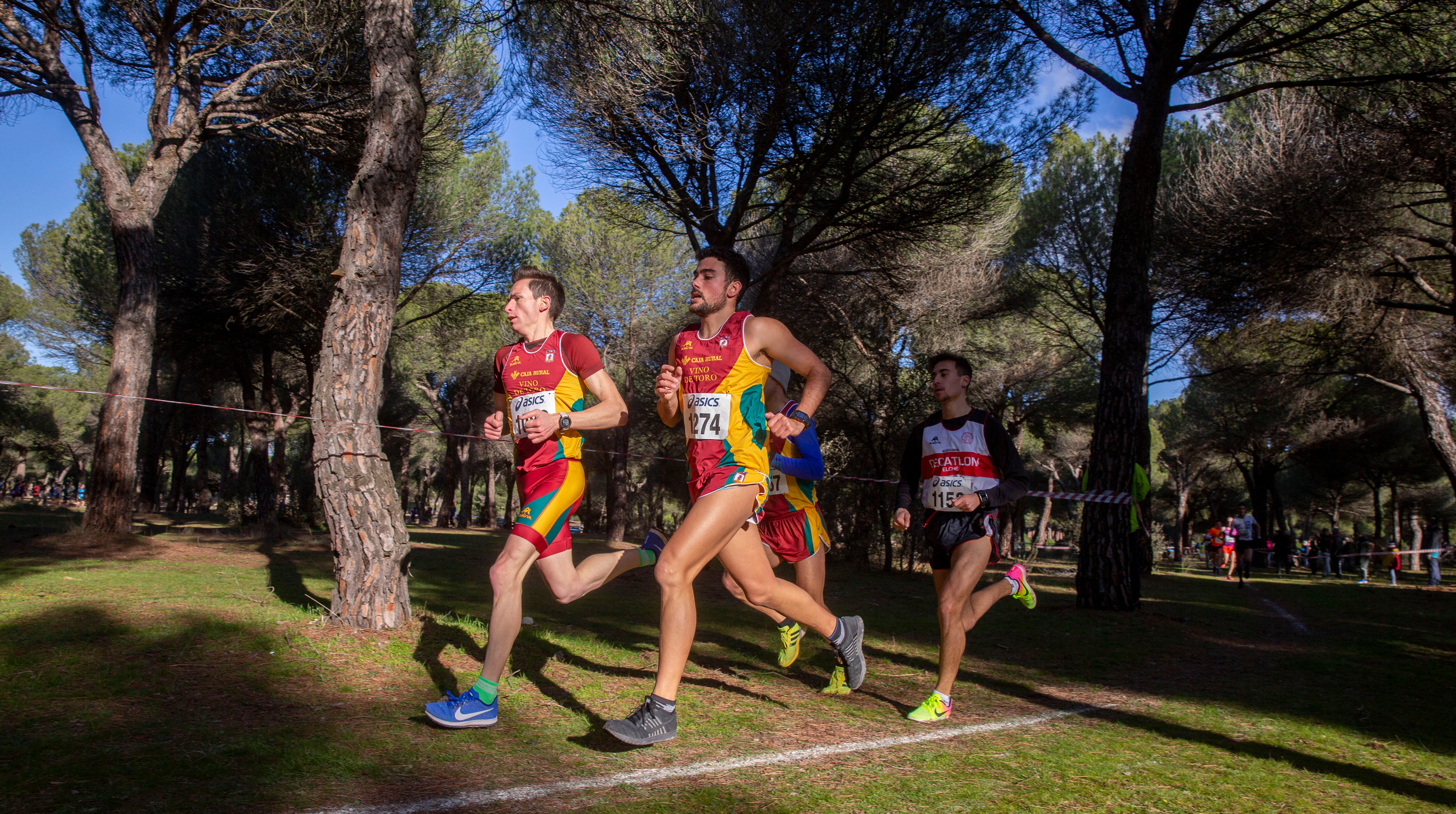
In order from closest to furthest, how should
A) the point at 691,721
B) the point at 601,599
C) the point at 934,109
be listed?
the point at 691,721 → the point at 601,599 → the point at 934,109

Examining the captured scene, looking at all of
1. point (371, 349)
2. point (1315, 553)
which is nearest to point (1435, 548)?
point (1315, 553)

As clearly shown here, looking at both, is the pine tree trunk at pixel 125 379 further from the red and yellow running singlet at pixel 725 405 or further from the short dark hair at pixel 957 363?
the short dark hair at pixel 957 363

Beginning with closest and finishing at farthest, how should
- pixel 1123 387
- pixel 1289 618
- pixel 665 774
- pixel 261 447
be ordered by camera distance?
pixel 665 774, pixel 1123 387, pixel 1289 618, pixel 261 447

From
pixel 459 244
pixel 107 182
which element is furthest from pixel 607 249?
pixel 107 182

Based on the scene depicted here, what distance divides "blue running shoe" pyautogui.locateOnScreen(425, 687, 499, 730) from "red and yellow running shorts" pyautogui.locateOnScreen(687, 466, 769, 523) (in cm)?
117

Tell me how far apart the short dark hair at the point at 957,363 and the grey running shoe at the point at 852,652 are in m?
1.45

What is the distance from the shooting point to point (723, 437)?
3535 millimetres

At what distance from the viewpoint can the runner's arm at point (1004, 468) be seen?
4.27 metres

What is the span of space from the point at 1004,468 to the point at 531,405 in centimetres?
247

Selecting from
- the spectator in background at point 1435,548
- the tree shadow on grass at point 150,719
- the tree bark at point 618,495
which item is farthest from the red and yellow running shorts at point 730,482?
the spectator in background at point 1435,548

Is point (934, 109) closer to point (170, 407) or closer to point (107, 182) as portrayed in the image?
point (107, 182)

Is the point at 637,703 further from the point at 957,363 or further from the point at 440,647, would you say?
the point at 957,363

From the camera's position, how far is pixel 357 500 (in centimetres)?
504

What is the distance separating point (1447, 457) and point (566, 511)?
1837 cm
